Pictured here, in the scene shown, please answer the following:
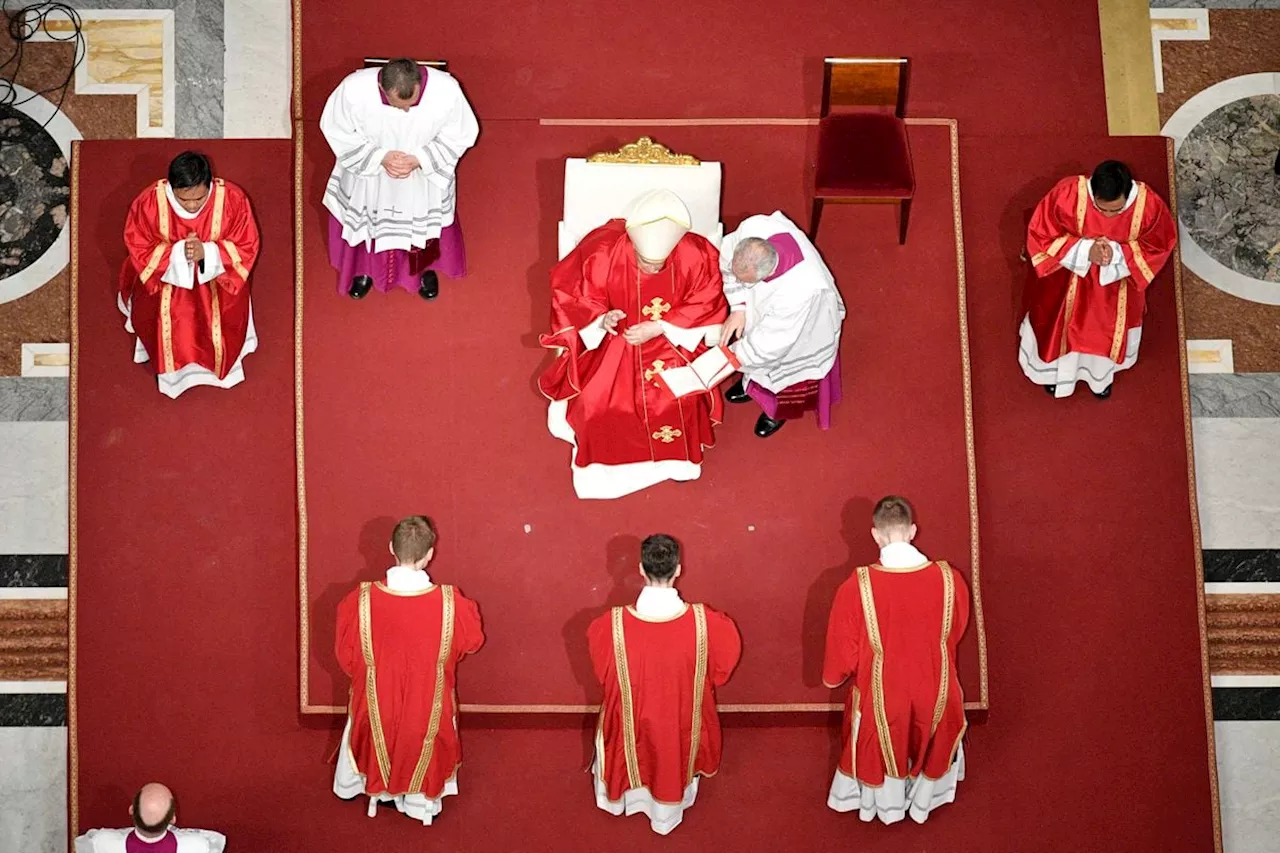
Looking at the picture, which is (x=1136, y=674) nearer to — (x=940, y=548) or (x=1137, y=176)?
(x=940, y=548)

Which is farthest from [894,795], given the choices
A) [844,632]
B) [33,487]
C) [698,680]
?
[33,487]

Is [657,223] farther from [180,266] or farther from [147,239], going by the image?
[147,239]

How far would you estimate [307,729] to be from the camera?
757 cm

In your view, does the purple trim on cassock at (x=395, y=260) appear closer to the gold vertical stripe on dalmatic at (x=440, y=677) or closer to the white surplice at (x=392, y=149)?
the white surplice at (x=392, y=149)

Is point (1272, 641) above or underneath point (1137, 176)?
underneath

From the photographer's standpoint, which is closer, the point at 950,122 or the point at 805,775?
the point at 805,775

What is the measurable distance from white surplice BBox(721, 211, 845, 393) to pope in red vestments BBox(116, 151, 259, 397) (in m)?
2.27

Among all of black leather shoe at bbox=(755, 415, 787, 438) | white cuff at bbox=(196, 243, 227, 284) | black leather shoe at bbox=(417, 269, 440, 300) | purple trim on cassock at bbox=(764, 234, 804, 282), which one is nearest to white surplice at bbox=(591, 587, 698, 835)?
black leather shoe at bbox=(755, 415, 787, 438)

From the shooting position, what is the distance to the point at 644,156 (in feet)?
25.2

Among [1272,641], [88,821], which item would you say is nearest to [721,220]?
[1272,641]

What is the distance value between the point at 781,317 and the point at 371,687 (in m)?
2.39

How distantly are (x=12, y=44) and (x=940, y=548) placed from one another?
531 centimetres

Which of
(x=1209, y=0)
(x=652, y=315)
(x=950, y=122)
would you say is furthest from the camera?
(x=1209, y=0)

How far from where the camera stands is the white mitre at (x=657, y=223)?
720 cm
